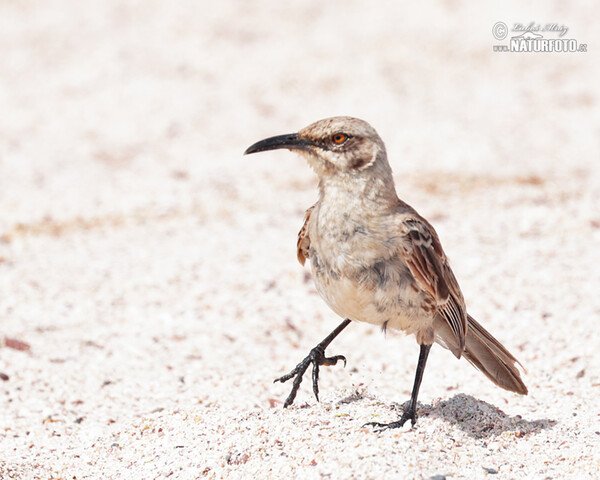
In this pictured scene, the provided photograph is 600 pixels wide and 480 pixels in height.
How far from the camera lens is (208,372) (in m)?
5.83

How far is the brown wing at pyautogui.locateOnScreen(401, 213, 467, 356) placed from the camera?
4.18m

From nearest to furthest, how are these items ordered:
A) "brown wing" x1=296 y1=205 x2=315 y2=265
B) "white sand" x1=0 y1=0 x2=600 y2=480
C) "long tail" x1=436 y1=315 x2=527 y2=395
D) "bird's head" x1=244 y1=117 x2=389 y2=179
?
"bird's head" x1=244 y1=117 x2=389 y2=179 < "white sand" x1=0 y1=0 x2=600 y2=480 < "brown wing" x1=296 y1=205 x2=315 y2=265 < "long tail" x1=436 y1=315 x2=527 y2=395

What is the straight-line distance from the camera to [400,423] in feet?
13.9

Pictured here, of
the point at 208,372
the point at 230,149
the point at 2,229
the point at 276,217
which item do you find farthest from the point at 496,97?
the point at 208,372

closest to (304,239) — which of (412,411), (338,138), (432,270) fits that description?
(338,138)

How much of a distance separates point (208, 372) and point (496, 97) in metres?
9.03

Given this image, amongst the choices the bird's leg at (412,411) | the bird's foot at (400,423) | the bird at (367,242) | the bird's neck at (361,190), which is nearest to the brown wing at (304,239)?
the bird at (367,242)

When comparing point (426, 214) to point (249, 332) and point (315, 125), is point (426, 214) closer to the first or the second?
point (249, 332)

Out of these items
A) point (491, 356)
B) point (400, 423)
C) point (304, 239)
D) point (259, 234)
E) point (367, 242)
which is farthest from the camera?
point (259, 234)

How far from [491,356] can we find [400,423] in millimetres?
808

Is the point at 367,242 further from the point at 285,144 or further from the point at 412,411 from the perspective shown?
the point at 412,411

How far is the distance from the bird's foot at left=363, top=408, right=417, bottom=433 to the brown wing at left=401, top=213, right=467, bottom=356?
0.49m

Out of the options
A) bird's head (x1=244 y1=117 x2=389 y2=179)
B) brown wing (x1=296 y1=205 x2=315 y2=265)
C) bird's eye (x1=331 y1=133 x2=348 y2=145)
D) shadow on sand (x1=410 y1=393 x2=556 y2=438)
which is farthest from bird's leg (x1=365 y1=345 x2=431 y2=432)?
bird's eye (x1=331 y1=133 x2=348 y2=145)

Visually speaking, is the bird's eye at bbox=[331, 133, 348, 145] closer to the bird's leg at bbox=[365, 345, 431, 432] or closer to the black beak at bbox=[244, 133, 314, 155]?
the black beak at bbox=[244, 133, 314, 155]
